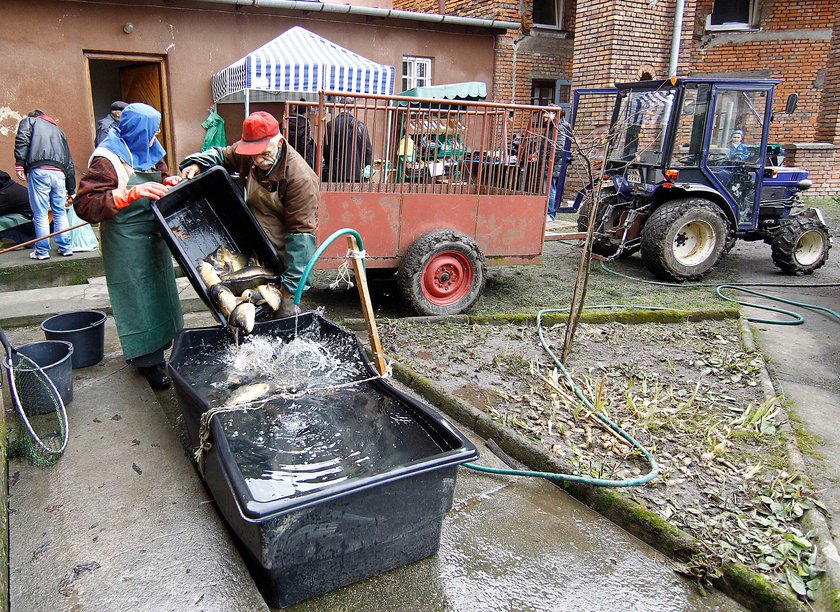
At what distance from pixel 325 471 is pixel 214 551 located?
57 centimetres

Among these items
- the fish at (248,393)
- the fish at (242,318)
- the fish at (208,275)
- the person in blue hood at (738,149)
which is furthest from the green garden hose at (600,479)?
the person in blue hood at (738,149)

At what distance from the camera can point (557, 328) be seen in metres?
5.71

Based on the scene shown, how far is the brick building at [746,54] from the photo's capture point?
44.0ft

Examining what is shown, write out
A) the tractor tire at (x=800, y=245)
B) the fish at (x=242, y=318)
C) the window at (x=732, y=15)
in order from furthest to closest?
the window at (x=732, y=15) → the tractor tire at (x=800, y=245) → the fish at (x=242, y=318)

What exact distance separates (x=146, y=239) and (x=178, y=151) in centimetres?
685

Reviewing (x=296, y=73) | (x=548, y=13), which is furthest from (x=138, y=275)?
(x=548, y=13)

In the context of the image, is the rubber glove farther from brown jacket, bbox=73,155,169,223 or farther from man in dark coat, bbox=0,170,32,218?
man in dark coat, bbox=0,170,32,218

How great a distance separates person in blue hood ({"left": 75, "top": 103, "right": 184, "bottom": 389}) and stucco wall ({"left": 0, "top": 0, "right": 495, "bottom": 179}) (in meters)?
6.34

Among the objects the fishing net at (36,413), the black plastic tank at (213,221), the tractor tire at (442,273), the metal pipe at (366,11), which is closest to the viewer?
the fishing net at (36,413)

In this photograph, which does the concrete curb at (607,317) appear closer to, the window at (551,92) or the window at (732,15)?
the window at (551,92)

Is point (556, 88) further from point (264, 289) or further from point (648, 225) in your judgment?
point (264, 289)

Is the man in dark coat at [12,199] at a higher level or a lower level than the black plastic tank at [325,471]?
higher

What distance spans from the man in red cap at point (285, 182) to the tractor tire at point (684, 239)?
498 cm

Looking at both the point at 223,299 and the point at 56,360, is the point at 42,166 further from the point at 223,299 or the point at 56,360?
the point at 223,299
